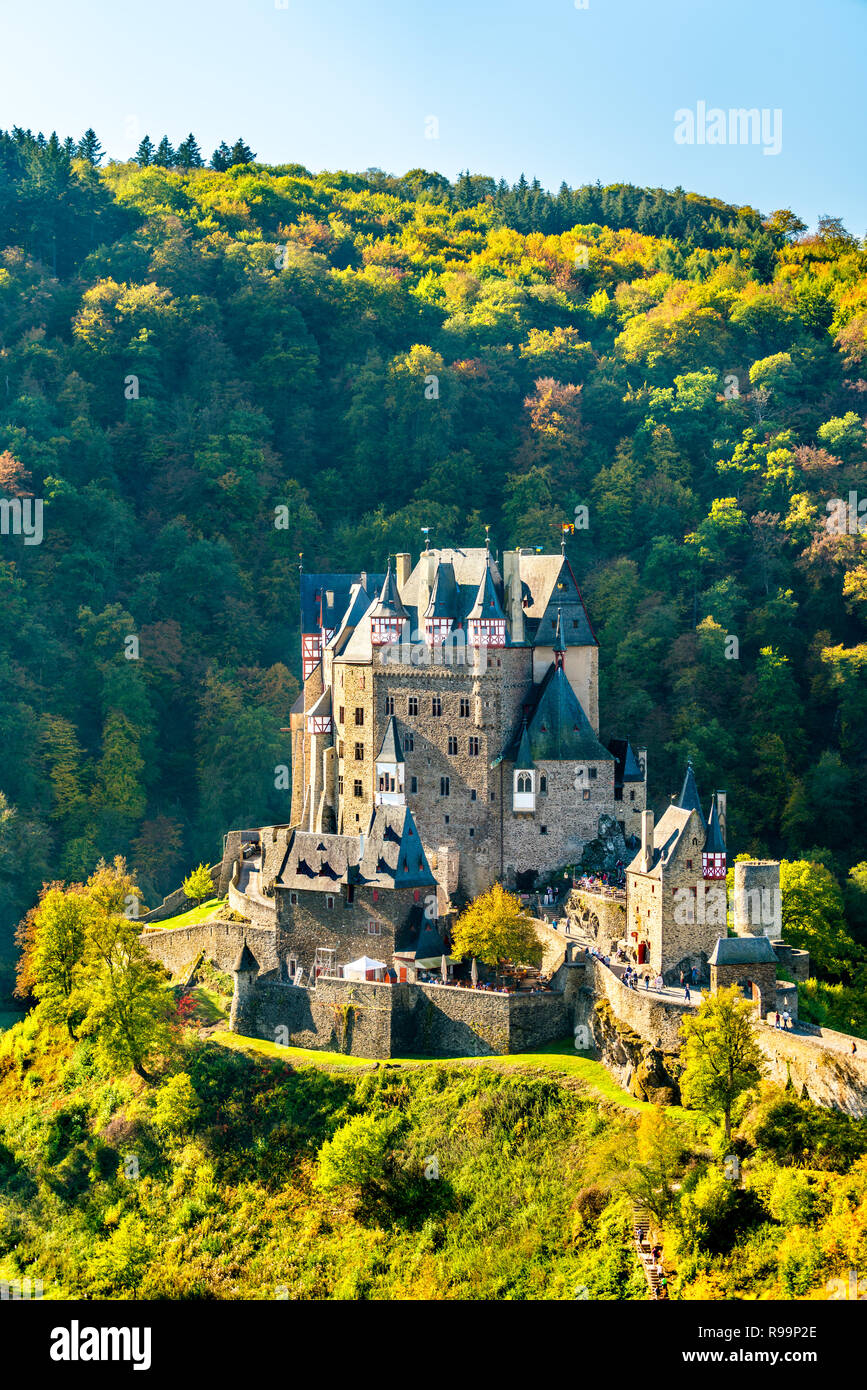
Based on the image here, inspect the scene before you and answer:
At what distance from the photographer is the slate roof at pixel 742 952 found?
4312 cm

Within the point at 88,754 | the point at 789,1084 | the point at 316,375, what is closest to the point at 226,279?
the point at 316,375

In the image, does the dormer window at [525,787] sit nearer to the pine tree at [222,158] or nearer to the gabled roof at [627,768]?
the gabled roof at [627,768]

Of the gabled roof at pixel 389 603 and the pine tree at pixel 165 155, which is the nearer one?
the gabled roof at pixel 389 603

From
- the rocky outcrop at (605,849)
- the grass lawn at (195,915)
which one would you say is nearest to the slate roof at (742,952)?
the rocky outcrop at (605,849)

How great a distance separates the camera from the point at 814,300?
95.1 m

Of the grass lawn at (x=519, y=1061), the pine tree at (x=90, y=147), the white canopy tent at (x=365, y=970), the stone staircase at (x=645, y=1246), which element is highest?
the pine tree at (x=90, y=147)

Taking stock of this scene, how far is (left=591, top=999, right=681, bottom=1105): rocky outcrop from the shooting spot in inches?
1654

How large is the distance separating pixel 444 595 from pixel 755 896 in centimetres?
1524

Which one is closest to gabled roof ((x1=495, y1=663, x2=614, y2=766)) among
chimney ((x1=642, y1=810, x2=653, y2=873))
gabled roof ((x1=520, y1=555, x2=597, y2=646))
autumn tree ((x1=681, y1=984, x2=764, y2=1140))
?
gabled roof ((x1=520, y1=555, x2=597, y2=646))

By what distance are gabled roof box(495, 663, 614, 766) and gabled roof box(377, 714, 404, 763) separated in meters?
3.32

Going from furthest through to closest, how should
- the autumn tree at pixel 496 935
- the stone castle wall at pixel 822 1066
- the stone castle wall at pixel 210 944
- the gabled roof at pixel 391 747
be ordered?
1. the gabled roof at pixel 391 747
2. the stone castle wall at pixel 210 944
3. the autumn tree at pixel 496 935
4. the stone castle wall at pixel 822 1066

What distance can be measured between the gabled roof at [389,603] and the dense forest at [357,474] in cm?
1943

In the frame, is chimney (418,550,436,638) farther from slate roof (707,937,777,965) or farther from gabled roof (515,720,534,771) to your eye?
slate roof (707,937,777,965)

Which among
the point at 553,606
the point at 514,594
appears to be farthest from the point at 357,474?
the point at 553,606
